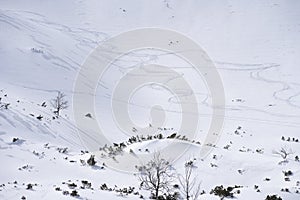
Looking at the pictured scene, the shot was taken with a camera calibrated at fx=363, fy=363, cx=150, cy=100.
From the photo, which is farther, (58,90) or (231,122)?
Answer: (58,90)

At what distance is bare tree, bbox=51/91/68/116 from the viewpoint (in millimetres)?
20242

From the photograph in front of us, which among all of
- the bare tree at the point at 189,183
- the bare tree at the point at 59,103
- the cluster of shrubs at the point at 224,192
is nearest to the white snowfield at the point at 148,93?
the cluster of shrubs at the point at 224,192

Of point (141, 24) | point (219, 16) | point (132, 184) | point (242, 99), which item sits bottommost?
point (132, 184)

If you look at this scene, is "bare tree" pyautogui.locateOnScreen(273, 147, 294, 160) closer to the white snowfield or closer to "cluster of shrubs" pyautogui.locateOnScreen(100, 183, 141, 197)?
the white snowfield

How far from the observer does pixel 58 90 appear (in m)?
24.0

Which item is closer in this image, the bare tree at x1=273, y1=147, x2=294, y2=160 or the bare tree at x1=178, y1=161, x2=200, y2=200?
the bare tree at x1=178, y1=161, x2=200, y2=200

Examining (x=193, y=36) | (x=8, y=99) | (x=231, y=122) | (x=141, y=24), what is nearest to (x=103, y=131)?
(x=8, y=99)

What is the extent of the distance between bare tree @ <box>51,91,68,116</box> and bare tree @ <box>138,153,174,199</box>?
332 inches

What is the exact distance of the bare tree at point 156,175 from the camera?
1115 cm

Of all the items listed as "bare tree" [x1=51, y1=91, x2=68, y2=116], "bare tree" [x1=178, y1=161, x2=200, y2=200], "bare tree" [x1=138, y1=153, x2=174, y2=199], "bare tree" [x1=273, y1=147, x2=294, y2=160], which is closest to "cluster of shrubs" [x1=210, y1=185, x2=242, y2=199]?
"bare tree" [x1=178, y1=161, x2=200, y2=200]

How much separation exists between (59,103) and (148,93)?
29.6 ft

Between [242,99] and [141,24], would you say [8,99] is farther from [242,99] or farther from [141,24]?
[141,24]

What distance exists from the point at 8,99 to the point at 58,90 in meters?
5.58

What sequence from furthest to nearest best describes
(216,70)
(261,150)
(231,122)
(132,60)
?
(132,60) < (216,70) < (231,122) < (261,150)
